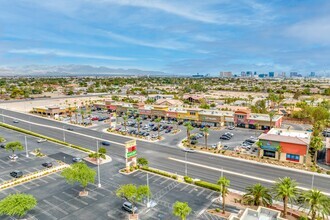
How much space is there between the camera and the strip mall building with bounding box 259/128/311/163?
68688 millimetres

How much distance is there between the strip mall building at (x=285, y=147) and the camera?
68.7 meters

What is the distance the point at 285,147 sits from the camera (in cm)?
7062

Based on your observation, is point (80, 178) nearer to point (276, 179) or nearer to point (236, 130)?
point (276, 179)

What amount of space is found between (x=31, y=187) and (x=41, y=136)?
43383 mm

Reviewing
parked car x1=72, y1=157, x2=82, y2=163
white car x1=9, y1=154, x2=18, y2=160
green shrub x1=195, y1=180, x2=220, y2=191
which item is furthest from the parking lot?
parked car x1=72, y1=157, x2=82, y2=163

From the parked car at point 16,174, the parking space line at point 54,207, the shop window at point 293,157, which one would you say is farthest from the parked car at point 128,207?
the shop window at point 293,157

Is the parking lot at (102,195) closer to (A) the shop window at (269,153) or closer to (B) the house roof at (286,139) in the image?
(A) the shop window at (269,153)

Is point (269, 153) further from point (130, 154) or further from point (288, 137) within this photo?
point (130, 154)

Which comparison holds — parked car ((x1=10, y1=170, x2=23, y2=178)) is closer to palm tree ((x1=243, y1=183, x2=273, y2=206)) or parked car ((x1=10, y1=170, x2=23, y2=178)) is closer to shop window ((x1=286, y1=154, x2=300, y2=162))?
palm tree ((x1=243, y1=183, x2=273, y2=206))

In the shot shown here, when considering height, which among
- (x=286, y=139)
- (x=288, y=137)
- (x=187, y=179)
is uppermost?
(x=288, y=137)

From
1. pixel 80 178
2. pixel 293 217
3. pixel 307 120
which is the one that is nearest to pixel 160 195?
pixel 80 178

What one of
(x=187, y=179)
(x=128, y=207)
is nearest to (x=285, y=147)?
(x=187, y=179)

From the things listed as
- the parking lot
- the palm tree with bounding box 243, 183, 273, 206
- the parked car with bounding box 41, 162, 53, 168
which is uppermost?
the palm tree with bounding box 243, 183, 273, 206

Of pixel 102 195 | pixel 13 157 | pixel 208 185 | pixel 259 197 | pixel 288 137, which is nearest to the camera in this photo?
pixel 259 197
